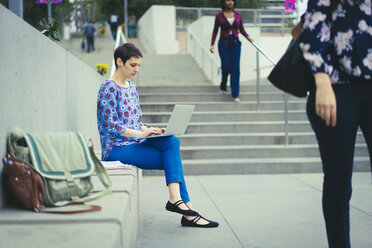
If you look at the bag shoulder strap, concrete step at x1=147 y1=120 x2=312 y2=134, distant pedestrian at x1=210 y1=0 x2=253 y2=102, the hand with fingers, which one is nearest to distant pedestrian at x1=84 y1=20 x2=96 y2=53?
distant pedestrian at x1=210 y1=0 x2=253 y2=102

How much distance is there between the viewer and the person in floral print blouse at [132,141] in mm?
3383

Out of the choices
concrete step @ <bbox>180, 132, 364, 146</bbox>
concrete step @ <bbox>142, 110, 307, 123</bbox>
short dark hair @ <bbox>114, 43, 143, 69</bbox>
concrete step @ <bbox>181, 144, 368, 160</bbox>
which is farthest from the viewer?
concrete step @ <bbox>142, 110, 307, 123</bbox>

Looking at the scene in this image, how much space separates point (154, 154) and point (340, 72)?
175 cm

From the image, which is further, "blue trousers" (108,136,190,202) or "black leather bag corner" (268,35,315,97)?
"blue trousers" (108,136,190,202)

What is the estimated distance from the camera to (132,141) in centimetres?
363

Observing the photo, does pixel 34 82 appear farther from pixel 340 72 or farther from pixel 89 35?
pixel 89 35

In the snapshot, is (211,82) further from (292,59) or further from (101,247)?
(101,247)

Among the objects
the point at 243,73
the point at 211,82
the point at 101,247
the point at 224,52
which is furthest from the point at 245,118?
the point at 101,247

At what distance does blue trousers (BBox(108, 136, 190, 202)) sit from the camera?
342 cm

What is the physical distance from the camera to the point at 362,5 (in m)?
2.07

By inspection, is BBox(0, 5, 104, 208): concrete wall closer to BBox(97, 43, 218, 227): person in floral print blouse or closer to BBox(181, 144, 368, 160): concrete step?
BBox(97, 43, 218, 227): person in floral print blouse

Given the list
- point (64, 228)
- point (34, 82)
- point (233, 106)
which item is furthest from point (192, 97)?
point (64, 228)

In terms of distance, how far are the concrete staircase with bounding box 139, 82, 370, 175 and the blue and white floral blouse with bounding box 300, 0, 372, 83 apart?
13.7 ft

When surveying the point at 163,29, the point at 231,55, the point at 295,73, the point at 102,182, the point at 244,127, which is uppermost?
the point at 163,29
